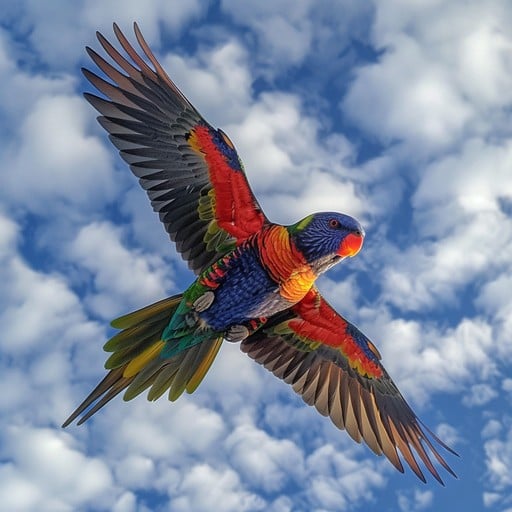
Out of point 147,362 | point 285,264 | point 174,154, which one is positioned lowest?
point 147,362

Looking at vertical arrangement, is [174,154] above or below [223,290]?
above

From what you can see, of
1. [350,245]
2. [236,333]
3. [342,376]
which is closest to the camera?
[350,245]

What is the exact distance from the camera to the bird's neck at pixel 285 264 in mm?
8375

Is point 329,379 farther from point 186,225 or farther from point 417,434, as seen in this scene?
point 186,225

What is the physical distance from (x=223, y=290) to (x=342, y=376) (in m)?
2.80

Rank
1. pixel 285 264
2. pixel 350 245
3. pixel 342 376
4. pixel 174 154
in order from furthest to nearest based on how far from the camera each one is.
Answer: pixel 342 376
pixel 174 154
pixel 285 264
pixel 350 245

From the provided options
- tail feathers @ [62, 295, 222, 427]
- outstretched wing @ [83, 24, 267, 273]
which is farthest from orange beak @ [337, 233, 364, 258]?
tail feathers @ [62, 295, 222, 427]

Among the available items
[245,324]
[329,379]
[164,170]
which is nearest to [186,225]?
[164,170]

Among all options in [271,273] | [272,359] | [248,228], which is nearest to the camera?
[271,273]

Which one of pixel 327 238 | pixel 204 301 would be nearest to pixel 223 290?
pixel 204 301

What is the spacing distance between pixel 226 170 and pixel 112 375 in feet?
10.1

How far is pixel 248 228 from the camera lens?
9.20m

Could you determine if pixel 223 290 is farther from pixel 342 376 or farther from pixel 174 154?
pixel 342 376

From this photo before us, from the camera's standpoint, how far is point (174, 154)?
31.3 feet
